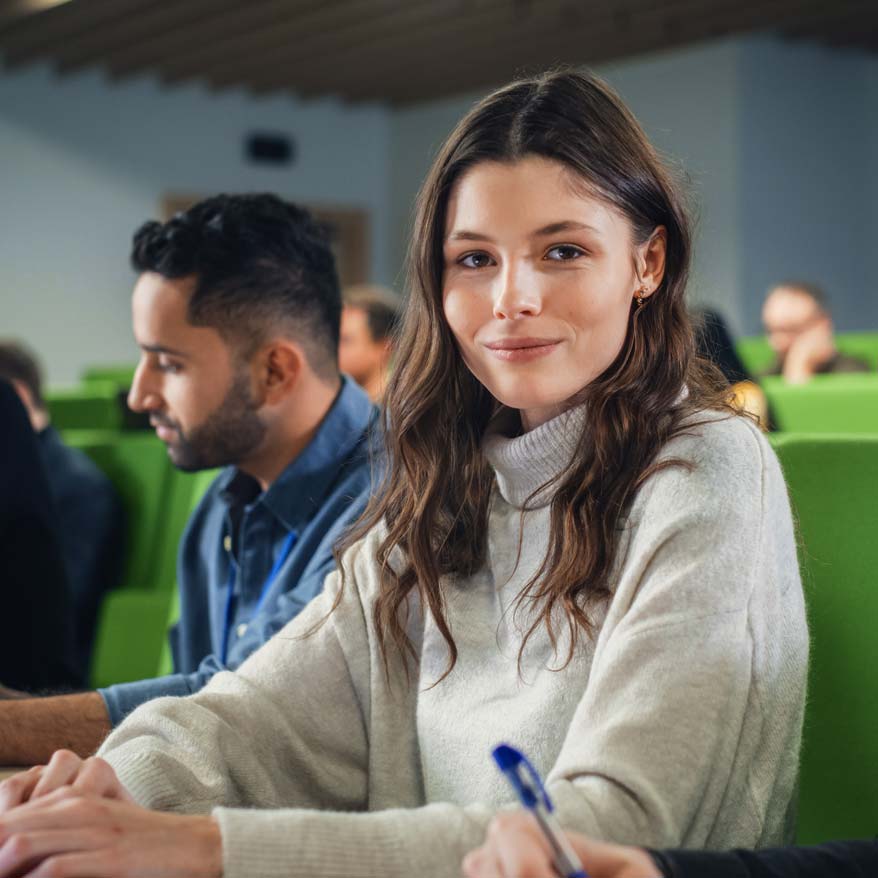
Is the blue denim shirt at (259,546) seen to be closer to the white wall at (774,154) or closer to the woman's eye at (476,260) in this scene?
the woman's eye at (476,260)

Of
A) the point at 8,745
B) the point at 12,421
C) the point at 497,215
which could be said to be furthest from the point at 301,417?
the point at 497,215

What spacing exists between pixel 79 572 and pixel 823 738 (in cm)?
197

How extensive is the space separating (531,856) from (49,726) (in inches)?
31.4

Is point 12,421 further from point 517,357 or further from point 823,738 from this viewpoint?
point 823,738

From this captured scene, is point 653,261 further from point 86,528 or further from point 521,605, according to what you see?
point 86,528

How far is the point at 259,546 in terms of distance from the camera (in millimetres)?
1736

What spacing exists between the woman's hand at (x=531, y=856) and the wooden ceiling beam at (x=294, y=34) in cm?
767

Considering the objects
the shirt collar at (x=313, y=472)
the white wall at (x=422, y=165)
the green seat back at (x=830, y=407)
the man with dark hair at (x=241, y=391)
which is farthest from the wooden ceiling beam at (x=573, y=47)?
the shirt collar at (x=313, y=472)

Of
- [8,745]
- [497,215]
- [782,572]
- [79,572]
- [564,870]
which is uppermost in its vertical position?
[497,215]

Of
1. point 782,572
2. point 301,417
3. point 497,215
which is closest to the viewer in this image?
point 782,572

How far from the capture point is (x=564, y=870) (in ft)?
2.47

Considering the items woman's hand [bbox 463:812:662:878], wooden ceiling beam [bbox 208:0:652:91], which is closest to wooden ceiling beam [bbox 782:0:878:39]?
wooden ceiling beam [bbox 208:0:652:91]

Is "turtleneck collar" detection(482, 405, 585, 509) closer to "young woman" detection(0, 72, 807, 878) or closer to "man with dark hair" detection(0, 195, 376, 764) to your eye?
"young woman" detection(0, 72, 807, 878)

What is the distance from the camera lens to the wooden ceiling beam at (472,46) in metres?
8.24
